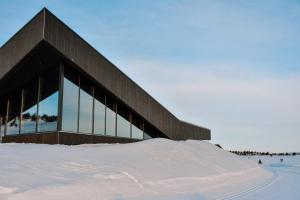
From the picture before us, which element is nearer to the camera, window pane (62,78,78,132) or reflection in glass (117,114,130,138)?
window pane (62,78,78,132)

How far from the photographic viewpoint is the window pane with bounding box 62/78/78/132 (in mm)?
18188

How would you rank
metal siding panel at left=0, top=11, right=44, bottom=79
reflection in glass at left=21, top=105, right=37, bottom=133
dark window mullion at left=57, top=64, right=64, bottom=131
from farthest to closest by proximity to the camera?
reflection in glass at left=21, top=105, right=37, bottom=133, dark window mullion at left=57, top=64, right=64, bottom=131, metal siding panel at left=0, top=11, right=44, bottom=79

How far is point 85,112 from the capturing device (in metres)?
19.7

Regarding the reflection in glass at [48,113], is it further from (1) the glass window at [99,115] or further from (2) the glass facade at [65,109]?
(1) the glass window at [99,115]

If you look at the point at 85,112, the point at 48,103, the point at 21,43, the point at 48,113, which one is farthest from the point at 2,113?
the point at 21,43

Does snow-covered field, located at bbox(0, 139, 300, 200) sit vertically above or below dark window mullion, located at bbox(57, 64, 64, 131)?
below

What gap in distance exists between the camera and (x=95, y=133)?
66.1ft

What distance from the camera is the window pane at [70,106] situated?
18188mm

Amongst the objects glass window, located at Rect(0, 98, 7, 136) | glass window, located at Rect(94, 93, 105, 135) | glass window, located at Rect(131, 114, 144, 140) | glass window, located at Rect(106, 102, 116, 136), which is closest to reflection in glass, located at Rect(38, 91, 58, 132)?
glass window, located at Rect(94, 93, 105, 135)

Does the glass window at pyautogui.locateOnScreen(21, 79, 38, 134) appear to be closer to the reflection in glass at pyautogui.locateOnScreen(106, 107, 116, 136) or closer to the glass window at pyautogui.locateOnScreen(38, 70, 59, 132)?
the glass window at pyautogui.locateOnScreen(38, 70, 59, 132)

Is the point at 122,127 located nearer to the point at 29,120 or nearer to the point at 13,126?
the point at 29,120

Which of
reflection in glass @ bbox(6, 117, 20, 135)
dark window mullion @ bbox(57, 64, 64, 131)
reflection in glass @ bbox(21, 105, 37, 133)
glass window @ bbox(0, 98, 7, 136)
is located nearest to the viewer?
dark window mullion @ bbox(57, 64, 64, 131)

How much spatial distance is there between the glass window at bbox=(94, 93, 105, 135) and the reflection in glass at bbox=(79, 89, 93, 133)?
0.43 meters

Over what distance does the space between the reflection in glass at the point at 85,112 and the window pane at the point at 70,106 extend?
445 mm
